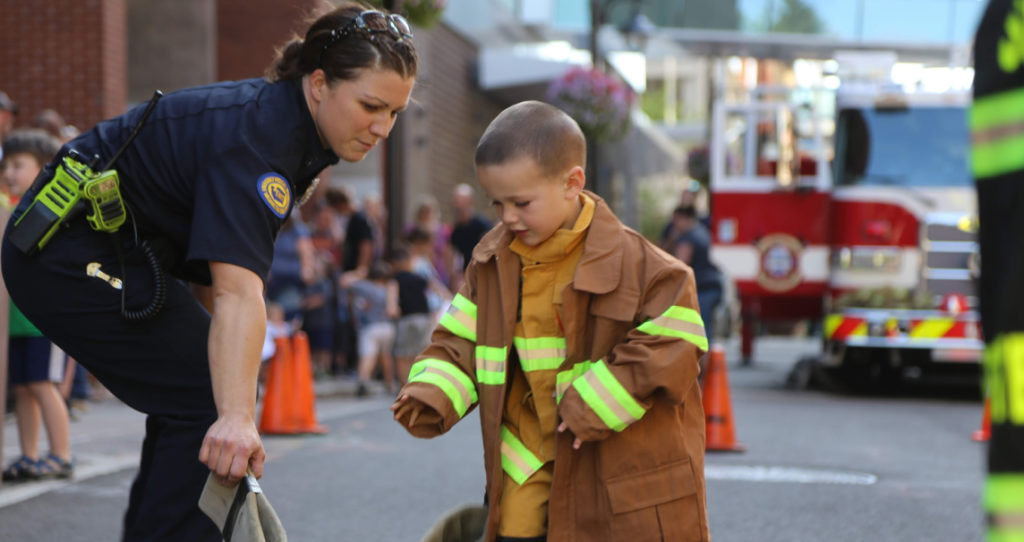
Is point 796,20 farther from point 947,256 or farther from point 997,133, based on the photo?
point 997,133

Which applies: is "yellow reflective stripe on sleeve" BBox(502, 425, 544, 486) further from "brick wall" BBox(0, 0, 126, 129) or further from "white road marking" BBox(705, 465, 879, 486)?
"brick wall" BBox(0, 0, 126, 129)

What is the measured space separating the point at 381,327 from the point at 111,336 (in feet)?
28.9

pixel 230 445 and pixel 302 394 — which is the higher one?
pixel 230 445

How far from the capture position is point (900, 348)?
480 inches

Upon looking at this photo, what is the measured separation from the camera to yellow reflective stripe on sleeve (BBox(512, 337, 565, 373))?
3322 millimetres

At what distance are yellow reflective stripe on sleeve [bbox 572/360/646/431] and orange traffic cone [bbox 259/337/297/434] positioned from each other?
5.97m

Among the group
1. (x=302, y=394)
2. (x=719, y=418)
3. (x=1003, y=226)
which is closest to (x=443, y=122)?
(x=302, y=394)

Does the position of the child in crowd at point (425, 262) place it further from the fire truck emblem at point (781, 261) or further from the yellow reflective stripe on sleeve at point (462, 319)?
the yellow reflective stripe on sleeve at point (462, 319)

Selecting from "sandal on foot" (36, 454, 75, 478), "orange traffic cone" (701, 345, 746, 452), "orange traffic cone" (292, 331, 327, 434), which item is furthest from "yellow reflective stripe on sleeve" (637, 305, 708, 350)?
"orange traffic cone" (292, 331, 327, 434)

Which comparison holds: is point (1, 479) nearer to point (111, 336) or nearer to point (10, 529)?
point (10, 529)

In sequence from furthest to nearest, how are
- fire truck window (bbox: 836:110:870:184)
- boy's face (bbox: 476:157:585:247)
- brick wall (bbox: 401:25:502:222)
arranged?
brick wall (bbox: 401:25:502:222)
fire truck window (bbox: 836:110:870:184)
boy's face (bbox: 476:157:585:247)

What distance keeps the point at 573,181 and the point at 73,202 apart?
1.23 m

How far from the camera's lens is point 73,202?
329 cm

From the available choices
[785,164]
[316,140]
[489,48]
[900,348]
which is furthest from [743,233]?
[489,48]
